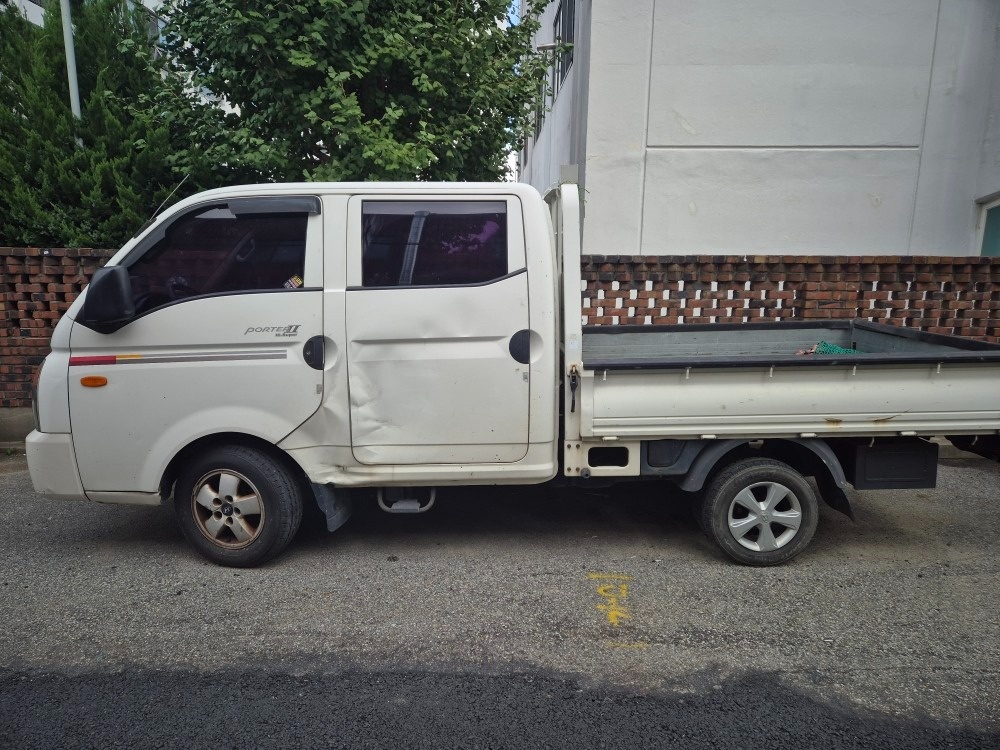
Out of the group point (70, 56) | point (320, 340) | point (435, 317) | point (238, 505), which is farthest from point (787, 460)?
point (70, 56)

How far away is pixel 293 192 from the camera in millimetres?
3699

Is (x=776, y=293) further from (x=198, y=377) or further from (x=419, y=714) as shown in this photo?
(x=419, y=714)

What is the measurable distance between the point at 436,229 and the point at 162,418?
72.5 inches

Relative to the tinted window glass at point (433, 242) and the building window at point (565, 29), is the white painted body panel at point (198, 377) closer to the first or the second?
the tinted window glass at point (433, 242)

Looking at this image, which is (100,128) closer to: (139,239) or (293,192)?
(139,239)

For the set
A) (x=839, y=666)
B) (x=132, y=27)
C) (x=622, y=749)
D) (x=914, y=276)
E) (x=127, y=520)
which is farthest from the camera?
(x=132, y=27)

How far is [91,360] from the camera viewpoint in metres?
3.68

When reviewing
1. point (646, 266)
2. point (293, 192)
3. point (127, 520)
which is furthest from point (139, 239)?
point (646, 266)

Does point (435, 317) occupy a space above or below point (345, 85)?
below

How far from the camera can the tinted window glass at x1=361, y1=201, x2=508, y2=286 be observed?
3.67 meters

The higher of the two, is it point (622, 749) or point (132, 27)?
point (132, 27)

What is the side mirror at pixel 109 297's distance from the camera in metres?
3.46

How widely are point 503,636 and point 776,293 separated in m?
4.90

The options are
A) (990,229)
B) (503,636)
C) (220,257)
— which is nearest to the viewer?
(503,636)
